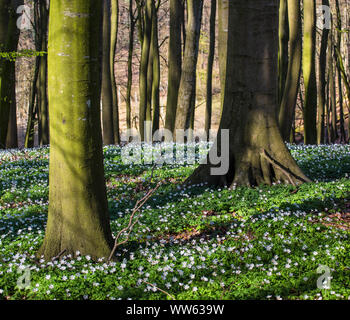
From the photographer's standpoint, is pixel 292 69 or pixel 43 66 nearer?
pixel 292 69

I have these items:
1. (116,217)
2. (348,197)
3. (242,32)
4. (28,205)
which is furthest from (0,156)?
(348,197)

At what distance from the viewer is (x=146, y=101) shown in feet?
75.8

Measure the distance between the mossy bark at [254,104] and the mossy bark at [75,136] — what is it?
3982 millimetres

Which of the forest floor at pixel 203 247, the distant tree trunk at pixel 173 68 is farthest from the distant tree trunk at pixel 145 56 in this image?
the forest floor at pixel 203 247

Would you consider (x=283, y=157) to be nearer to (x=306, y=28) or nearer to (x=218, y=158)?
(x=218, y=158)

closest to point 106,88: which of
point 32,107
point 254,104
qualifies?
point 32,107

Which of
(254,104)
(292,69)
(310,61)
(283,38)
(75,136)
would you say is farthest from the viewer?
(283,38)

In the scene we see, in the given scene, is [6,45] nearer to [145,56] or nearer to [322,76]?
[145,56]

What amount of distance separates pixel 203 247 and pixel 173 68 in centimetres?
1234

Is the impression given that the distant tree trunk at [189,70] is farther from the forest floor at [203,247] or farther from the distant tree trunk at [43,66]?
the distant tree trunk at [43,66]

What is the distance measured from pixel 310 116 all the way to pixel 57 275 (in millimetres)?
12637

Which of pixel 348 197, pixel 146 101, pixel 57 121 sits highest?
pixel 146 101

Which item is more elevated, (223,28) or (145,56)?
(145,56)

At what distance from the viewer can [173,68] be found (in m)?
17.3
